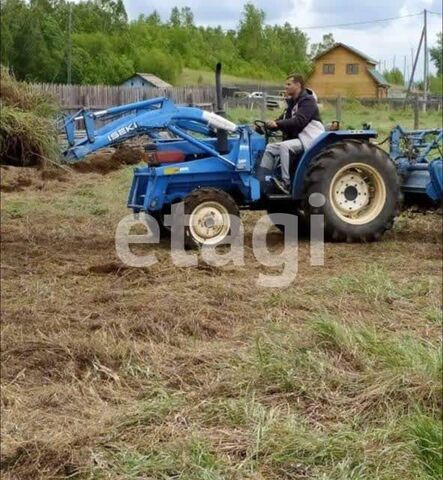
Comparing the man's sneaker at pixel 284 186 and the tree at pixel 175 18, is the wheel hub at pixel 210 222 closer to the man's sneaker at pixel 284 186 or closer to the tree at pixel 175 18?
the man's sneaker at pixel 284 186

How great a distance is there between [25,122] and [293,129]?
2525 millimetres

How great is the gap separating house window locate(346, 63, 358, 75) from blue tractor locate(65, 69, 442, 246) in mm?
2439

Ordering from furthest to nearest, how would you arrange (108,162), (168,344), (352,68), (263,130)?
(108,162) < (263,130) < (352,68) < (168,344)

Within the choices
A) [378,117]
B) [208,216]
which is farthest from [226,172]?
[378,117]

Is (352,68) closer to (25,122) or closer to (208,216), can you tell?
(208,216)

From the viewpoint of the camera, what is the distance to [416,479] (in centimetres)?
354

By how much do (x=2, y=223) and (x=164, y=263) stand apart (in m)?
3.13

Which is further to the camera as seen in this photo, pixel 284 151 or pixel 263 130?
pixel 263 130

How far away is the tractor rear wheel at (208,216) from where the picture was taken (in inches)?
324

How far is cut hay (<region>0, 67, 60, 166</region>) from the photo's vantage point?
7.58 meters

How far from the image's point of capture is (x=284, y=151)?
854cm

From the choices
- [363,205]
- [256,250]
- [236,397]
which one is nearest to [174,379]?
[236,397]

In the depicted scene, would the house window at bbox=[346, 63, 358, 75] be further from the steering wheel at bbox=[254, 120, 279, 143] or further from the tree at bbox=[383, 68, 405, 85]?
the steering wheel at bbox=[254, 120, 279, 143]

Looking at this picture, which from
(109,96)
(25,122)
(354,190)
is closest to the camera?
(25,122)
